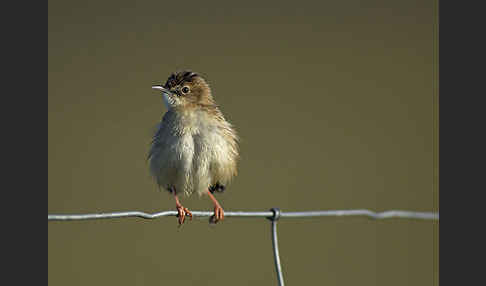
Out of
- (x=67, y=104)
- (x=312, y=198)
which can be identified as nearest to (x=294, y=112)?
(x=312, y=198)

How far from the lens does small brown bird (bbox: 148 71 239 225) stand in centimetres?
558

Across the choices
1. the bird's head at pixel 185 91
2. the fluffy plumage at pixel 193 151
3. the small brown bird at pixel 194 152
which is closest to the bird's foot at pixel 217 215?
the small brown bird at pixel 194 152

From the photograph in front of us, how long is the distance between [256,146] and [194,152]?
800 cm

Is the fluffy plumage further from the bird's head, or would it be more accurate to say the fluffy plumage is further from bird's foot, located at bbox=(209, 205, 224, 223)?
bird's foot, located at bbox=(209, 205, 224, 223)

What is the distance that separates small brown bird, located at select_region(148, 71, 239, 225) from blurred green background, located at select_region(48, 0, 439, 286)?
2887 mm

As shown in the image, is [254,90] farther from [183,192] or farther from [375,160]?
[183,192]

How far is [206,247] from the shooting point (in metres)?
10.4

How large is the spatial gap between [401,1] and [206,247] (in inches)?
559

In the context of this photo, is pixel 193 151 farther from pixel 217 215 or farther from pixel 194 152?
pixel 217 215

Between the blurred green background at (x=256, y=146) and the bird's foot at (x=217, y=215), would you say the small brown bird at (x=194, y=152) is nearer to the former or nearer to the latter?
the bird's foot at (x=217, y=215)

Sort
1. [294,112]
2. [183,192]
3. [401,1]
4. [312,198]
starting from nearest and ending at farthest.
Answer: [183,192], [312,198], [294,112], [401,1]

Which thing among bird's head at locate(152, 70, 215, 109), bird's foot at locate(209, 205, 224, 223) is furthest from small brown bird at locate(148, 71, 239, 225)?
bird's head at locate(152, 70, 215, 109)

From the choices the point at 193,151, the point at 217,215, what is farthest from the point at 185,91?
the point at 217,215

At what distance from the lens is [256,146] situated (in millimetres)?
13633
